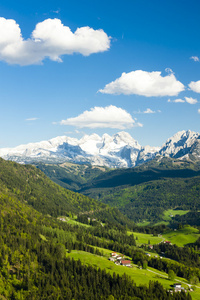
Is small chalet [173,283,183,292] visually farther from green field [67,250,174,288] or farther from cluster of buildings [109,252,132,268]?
cluster of buildings [109,252,132,268]

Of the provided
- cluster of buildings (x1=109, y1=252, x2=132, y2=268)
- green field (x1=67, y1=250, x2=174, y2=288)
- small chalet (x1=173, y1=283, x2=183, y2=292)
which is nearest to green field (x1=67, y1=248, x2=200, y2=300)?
green field (x1=67, y1=250, x2=174, y2=288)

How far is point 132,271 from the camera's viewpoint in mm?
162125

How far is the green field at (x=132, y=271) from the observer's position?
481 feet

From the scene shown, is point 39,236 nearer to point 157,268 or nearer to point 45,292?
point 45,292

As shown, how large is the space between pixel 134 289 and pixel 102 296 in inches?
623

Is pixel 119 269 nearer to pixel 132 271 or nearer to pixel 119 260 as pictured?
pixel 132 271

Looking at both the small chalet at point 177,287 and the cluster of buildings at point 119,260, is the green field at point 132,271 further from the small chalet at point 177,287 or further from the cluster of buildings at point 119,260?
the cluster of buildings at point 119,260

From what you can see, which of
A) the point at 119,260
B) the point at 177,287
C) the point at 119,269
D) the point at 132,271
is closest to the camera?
the point at 177,287

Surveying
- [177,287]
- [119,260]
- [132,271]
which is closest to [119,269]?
[132,271]

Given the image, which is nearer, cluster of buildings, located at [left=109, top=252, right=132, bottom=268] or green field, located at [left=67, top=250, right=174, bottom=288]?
green field, located at [left=67, top=250, right=174, bottom=288]

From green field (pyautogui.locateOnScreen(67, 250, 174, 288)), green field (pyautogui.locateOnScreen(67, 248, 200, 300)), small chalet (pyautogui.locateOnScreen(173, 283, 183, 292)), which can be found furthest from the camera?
green field (pyautogui.locateOnScreen(67, 250, 174, 288))

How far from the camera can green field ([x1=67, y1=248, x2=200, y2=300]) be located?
14650 centimetres

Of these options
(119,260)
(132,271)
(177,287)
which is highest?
(132,271)

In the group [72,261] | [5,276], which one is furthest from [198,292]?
[5,276]
